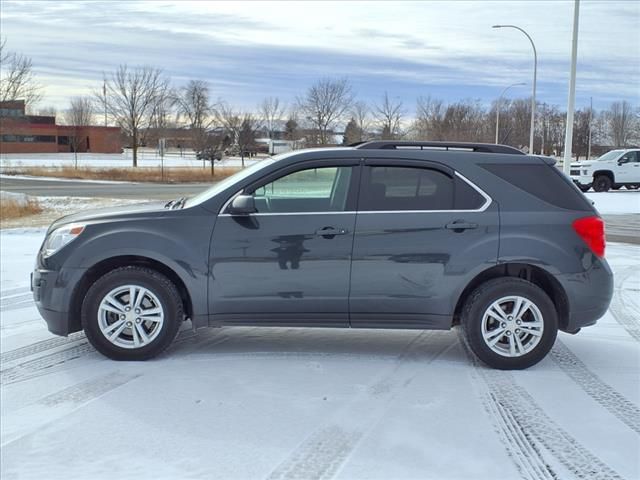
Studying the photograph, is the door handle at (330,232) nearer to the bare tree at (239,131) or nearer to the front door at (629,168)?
the front door at (629,168)

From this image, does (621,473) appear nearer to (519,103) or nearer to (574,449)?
(574,449)

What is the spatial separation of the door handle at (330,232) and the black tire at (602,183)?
2640cm

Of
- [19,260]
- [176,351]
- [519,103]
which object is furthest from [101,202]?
[519,103]

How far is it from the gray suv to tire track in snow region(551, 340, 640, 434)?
33cm

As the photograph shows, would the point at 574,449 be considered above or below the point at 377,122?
below

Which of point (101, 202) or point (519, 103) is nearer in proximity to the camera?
point (101, 202)

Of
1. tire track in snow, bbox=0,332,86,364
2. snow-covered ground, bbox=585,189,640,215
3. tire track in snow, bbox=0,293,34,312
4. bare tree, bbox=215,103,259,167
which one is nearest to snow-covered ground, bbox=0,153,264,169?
bare tree, bbox=215,103,259,167

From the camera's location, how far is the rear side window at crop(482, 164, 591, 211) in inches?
193

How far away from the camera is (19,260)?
366 inches

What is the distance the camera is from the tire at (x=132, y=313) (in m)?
4.85

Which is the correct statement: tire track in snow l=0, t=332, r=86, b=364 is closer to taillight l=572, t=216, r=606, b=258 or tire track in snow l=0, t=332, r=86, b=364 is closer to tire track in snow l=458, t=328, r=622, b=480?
tire track in snow l=458, t=328, r=622, b=480

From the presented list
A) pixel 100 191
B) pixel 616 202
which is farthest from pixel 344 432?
pixel 100 191

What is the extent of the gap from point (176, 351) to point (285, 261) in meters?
1.27

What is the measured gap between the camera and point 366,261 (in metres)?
4.83
